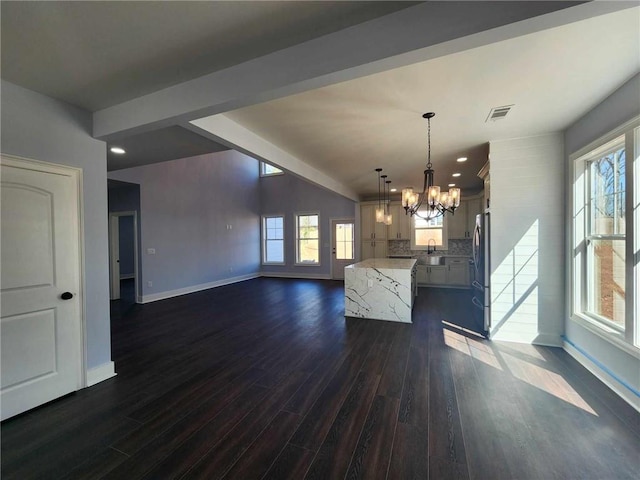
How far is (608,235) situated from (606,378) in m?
1.31

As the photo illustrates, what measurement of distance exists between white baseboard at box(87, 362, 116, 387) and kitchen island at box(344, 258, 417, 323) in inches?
125

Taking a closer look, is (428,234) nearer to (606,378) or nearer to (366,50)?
(606,378)

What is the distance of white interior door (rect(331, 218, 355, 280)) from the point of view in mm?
8406

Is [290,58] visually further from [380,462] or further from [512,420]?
[512,420]

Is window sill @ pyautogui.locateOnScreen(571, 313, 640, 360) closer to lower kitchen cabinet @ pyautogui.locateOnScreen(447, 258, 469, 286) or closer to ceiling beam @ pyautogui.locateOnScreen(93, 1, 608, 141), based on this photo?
ceiling beam @ pyautogui.locateOnScreen(93, 1, 608, 141)

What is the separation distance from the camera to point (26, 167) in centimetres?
214

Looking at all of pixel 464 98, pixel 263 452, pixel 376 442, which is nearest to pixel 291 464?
pixel 263 452

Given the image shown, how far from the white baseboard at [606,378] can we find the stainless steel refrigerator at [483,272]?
2.75 ft

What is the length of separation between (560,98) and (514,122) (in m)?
0.52

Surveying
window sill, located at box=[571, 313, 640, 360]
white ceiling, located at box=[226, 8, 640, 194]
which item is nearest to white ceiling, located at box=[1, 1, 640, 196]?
white ceiling, located at box=[226, 8, 640, 194]

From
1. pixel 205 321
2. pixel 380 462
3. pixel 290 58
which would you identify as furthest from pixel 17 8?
pixel 205 321

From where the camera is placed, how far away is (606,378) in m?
2.41

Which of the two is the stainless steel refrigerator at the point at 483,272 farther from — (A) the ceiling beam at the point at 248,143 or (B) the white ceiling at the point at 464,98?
(A) the ceiling beam at the point at 248,143

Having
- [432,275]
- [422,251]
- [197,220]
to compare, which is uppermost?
[197,220]
